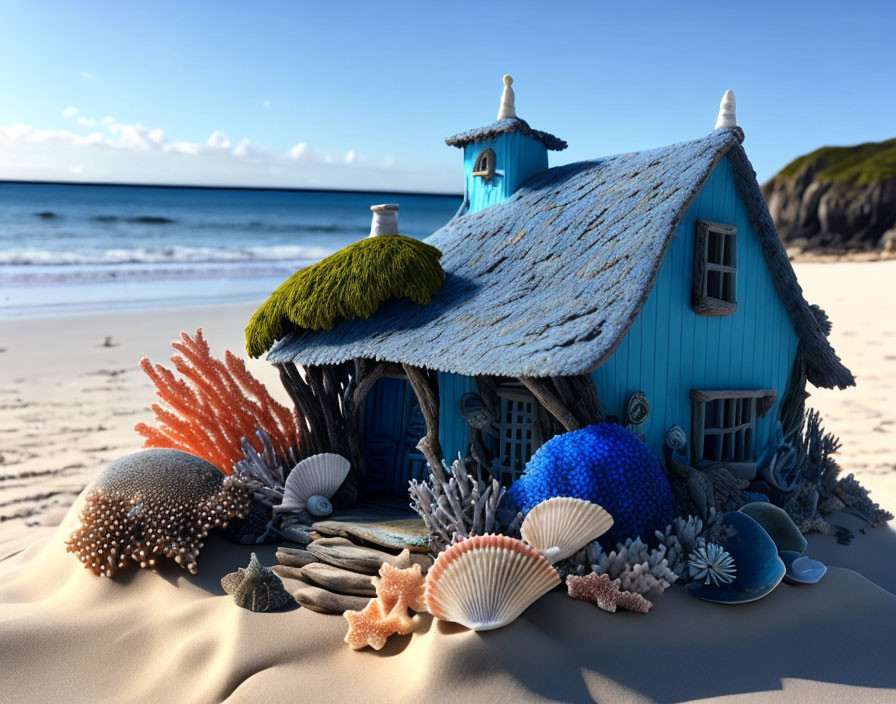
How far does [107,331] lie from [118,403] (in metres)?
6.47

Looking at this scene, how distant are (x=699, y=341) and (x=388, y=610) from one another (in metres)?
3.92

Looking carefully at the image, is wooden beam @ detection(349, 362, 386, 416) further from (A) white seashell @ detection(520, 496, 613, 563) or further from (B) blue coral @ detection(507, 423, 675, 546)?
(A) white seashell @ detection(520, 496, 613, 563)

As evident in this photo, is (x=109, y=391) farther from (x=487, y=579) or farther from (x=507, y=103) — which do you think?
(x=487, y=579)

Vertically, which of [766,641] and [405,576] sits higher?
[405,576]

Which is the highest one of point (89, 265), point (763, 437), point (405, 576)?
point (89, 265)

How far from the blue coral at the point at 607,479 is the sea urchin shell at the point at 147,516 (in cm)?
299

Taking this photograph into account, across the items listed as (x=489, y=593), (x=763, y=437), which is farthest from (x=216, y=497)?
(x=763, y=437)

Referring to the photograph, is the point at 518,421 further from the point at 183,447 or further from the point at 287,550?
the point at 183,447

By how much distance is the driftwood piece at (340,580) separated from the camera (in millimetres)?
6230

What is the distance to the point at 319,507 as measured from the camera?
7.61 m

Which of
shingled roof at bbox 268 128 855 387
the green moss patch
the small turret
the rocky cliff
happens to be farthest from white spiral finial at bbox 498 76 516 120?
the rocky cliff

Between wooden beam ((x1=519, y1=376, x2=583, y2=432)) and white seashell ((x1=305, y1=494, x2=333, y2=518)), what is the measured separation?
2.63 metres

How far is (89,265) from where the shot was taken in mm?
38156

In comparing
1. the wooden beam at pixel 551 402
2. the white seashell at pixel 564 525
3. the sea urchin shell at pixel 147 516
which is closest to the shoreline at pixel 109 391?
the sea urchin shell at pixel 147 516
